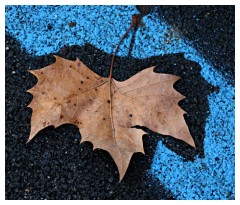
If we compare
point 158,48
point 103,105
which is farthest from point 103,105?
point 158,48

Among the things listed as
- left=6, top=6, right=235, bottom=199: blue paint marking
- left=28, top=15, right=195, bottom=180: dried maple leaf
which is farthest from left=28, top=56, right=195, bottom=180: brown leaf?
left=6, top=6, right=235, bottom=199: blue paint marking

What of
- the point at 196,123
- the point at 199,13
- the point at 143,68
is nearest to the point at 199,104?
the point at 196,123

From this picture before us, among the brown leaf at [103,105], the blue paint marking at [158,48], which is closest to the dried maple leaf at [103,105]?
the brown leaf at [103,105]

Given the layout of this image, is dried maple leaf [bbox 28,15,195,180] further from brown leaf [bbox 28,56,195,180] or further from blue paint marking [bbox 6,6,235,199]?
blue paint marking [bbox 6,6,235,199]

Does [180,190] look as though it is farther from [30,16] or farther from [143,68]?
[30,16]

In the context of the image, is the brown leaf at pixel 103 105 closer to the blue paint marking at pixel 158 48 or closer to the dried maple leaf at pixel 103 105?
the dried maple leaf at pixel 103 105

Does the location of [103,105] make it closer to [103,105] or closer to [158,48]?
[103,105]
